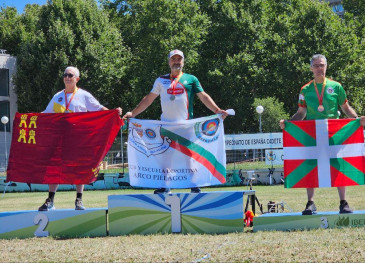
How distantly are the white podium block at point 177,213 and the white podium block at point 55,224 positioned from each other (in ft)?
0.69

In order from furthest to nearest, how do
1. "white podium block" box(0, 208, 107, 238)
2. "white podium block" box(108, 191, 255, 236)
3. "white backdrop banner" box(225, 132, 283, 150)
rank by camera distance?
"white backdrop banner" box(225, 132, 283, 150), "white podium block" box(0, 208, 107, 238), "white podium block" box(108, 191, 255, 236)

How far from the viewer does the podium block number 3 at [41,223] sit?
8.08 metres

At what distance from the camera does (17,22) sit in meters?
52.6

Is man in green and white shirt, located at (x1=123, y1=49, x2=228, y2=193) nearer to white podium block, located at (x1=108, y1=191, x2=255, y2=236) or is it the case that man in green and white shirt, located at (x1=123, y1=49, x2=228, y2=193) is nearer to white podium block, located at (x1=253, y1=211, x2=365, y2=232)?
white podium block, located at (x1=108, y1=191, x2=255, y2=236)

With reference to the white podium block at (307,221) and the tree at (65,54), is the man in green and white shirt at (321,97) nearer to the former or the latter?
the white podium block at (307,221)

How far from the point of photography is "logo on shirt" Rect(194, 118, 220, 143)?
8.39 meters

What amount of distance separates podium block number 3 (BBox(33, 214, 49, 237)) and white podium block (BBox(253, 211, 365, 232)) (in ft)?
9.70

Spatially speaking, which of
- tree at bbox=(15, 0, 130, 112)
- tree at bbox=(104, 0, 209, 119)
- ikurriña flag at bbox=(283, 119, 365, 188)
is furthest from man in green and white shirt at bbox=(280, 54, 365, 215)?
tree at bbox=(104, 0, 209, 119)

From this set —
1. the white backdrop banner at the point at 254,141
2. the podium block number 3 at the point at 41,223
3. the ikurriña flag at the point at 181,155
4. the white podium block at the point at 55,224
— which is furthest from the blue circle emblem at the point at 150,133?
the white backdrop banner at the point at 254,141

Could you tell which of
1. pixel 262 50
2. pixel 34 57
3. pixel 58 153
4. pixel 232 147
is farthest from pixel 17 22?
pixel 58 153

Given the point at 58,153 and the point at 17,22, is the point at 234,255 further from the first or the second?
the point at 17,22

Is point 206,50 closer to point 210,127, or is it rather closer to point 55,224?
point 210,127

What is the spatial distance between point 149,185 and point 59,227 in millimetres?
1421

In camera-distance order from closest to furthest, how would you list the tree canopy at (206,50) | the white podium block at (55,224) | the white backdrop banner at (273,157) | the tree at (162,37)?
1. the white podium block at (55,224)
2. the white backdrop banner at (273,157)
3. the tree canopy at (206,50)
4. the tree at (162,37)
